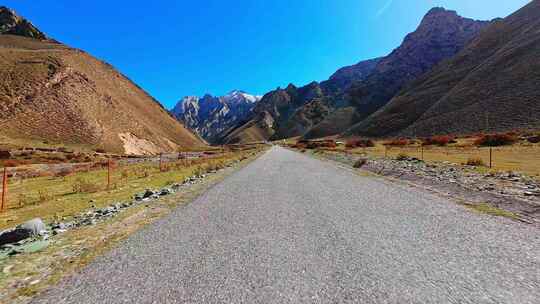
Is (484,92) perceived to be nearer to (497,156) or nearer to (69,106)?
(497,156)

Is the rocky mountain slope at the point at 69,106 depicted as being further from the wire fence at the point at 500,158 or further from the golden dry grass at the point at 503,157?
the wire fence at the point at 500,158

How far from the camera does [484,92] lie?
252 feet

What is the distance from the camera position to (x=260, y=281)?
3.64 m

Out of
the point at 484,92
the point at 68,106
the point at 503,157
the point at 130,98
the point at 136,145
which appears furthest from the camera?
the point at 130,98

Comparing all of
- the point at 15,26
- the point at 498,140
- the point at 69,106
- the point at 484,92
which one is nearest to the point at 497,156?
the point at 498,140

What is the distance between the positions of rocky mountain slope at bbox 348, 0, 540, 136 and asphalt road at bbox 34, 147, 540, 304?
234ft

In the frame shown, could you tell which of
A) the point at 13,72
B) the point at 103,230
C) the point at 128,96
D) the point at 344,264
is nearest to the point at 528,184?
the point at 344,264

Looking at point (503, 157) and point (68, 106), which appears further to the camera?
point (68, 106)

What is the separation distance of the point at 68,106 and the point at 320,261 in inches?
2880

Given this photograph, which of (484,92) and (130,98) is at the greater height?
(130,98)

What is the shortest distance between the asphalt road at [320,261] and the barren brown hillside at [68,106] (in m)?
59.1

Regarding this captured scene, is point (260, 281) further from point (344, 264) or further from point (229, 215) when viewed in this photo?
point (229, 215)

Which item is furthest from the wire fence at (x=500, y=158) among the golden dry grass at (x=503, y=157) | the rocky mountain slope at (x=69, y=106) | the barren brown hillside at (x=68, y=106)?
the rocky mountain slope at (x=69, y=106)

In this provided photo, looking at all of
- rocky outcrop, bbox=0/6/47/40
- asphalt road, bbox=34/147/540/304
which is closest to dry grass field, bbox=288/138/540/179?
asphalt road, bbox=34/147/540/304
